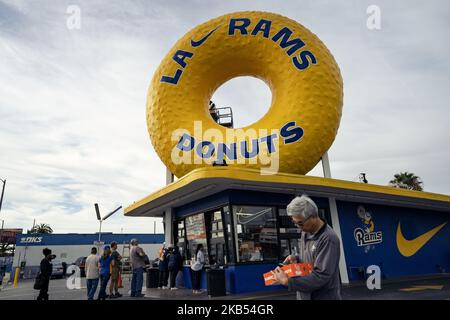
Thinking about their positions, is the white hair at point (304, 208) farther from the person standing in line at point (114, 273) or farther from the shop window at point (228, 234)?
the person standing in line at point (114, 273)

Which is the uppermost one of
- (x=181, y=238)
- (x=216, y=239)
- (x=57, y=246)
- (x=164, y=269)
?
(x=57, y=246)

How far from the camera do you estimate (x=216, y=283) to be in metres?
8.87

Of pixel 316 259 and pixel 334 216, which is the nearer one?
pixel 316 259

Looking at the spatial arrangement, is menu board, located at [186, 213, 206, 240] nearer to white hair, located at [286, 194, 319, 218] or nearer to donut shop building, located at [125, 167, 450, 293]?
donut shop building, located at [125, 167, 450, 293]

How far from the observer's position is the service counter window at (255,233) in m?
9.77

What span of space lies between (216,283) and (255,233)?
196 cm

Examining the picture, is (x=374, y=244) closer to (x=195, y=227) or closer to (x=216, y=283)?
(x=195, y=227)

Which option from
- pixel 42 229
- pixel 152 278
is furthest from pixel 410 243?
pixel 42 229

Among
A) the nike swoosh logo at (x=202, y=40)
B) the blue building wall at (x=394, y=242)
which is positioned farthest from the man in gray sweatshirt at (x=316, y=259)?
the blue building wall at (x=394, y=242)

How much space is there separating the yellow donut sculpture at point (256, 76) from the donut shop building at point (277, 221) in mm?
970

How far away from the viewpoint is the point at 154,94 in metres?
11.2

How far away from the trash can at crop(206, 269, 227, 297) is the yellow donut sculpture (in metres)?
3.08

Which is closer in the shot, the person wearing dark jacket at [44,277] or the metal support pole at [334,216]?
the person wearing dark jacket at [44,277]
